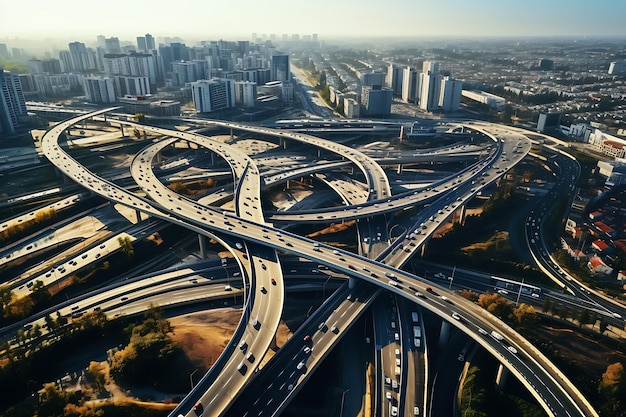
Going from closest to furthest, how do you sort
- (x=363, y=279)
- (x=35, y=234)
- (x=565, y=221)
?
1. (x=363, y=279)
2. (x=35, y=234)
3. (x=565, y=221)

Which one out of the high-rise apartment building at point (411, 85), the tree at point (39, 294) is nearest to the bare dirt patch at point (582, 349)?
the tree at point (39, 294)

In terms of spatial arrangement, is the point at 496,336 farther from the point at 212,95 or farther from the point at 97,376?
the point at 212,95

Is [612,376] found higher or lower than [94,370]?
higher

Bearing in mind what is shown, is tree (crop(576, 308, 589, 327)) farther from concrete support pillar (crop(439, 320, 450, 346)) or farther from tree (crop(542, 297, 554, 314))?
concrete support pillar (crop(439, 320, 450, 346))

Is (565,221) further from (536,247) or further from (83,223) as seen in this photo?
(83,223)

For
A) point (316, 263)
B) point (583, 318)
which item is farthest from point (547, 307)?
point (316, 263)

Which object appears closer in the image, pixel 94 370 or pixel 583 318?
pixel 94 370

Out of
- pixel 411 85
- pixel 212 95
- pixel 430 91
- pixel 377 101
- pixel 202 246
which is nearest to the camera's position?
pixel 202 246

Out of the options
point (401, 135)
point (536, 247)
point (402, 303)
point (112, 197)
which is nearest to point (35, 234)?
point (112, 197)
